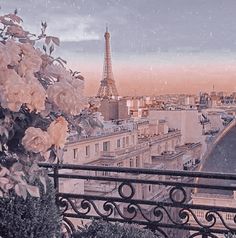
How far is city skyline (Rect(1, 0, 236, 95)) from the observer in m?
6.27

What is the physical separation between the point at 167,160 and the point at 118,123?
103 cm

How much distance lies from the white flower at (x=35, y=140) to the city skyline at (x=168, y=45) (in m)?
4.47

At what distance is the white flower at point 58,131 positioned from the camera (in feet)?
3.72

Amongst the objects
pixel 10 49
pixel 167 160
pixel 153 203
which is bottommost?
pixel 167 160

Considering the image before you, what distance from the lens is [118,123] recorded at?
6.93 m

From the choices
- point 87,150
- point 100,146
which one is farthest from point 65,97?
point 100,146

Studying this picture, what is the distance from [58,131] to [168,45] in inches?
278

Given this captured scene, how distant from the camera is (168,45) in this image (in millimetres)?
8031

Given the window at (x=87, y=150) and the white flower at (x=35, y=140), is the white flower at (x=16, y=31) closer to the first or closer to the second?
the white flower at (x=35, y=140)

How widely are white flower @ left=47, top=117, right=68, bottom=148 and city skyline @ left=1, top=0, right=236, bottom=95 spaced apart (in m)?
4.41

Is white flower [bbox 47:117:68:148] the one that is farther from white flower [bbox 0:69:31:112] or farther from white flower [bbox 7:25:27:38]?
white flower [bbox 7:25:27:38]

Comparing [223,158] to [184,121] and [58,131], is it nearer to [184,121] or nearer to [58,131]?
[184,121]

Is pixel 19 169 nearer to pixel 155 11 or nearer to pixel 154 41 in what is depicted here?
pixel 155 11

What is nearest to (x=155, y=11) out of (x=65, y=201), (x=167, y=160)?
(x=167, y=160)
